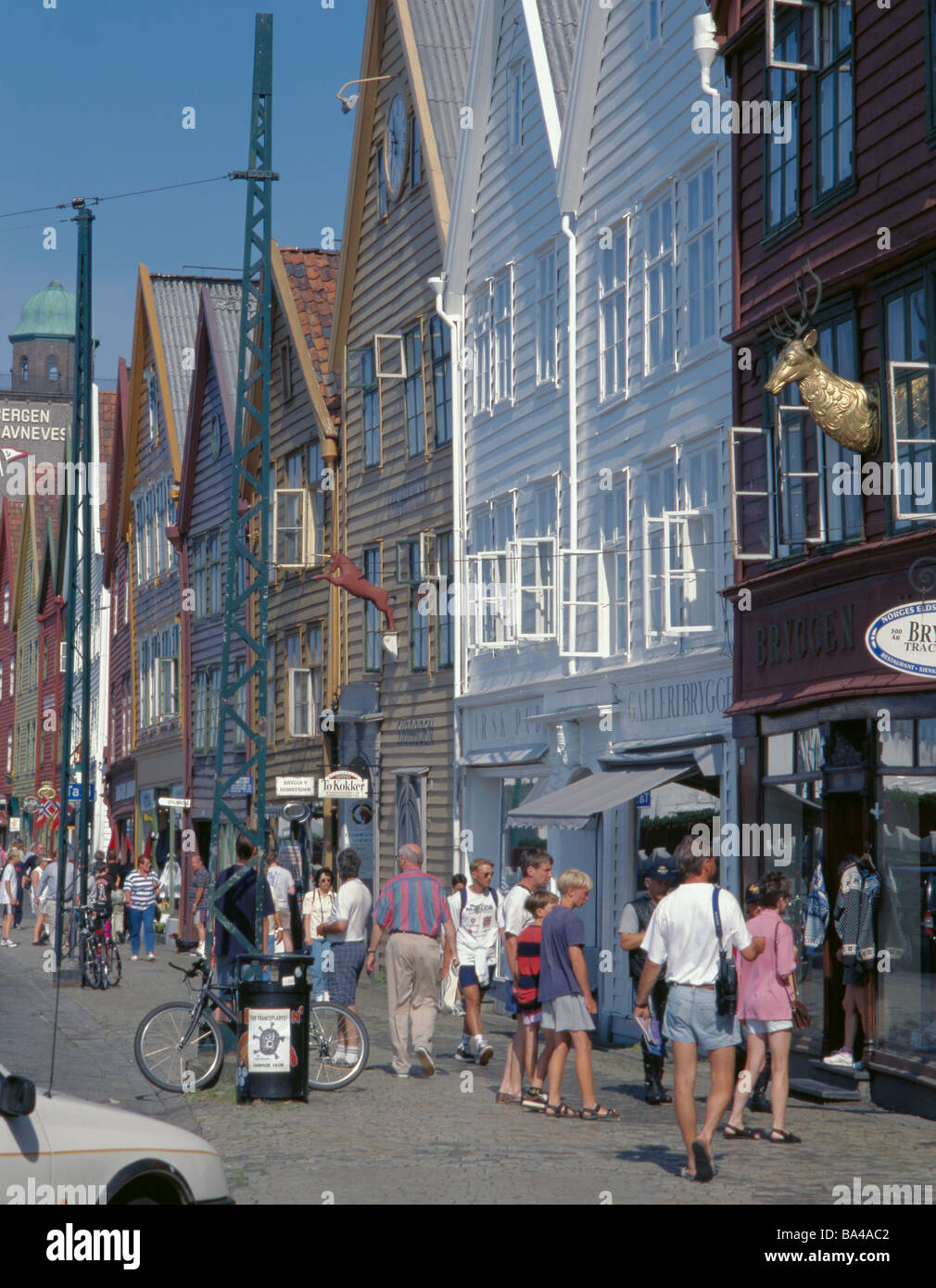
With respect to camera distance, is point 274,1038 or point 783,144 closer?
point 274,1038

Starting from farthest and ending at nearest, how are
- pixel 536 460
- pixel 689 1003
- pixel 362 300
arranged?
pixel 362 300 → pixel 536 460 → pixel 689 1003

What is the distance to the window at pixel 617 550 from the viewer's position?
2088cm

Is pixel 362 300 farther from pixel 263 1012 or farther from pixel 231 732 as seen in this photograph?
pixel 263 1012

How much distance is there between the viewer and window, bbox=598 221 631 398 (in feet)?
69.7

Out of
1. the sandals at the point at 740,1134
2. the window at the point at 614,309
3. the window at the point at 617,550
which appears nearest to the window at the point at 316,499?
the window at the point at 614,309

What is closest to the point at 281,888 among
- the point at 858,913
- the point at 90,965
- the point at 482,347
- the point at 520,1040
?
the point at 90,965

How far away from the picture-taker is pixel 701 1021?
10.7 metres

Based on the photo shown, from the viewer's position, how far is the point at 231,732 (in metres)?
40.1

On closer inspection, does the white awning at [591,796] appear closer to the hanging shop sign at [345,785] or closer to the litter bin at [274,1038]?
the litter bin at [274,1038]

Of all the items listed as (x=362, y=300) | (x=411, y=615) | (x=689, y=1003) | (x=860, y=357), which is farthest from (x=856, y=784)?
(x=362, y=300)

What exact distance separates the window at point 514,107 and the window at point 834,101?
30.6ft

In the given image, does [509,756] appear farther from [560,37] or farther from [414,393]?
[560,37]

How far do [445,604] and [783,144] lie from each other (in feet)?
37.7
